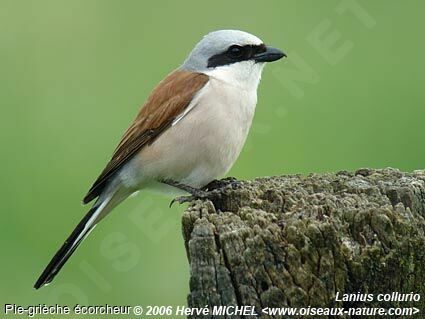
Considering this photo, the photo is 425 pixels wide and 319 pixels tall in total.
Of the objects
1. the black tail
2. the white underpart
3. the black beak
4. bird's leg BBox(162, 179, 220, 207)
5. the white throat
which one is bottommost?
the black tail

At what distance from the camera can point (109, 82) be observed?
8758mm

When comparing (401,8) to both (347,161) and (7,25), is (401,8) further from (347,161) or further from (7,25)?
(7,25)

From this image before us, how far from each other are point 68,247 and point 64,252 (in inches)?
1.6

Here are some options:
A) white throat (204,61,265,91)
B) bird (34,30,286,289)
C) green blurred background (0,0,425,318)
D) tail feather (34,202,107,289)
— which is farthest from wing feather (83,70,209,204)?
green blurred background (0,0,425,318)

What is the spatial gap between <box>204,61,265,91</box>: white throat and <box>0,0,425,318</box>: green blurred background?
1512mm

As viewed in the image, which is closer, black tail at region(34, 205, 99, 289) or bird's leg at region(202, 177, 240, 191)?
bird's leg at region(202, 177, 240, 191)

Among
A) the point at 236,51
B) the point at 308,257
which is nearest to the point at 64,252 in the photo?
the point at 236,51

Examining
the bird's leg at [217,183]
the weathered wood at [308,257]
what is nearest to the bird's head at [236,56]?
the bird's leg at [217,183]

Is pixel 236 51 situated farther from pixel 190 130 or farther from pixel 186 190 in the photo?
pixel 186 190

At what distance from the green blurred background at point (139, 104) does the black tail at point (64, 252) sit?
28.6 inches

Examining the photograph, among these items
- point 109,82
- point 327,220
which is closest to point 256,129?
point 109,82

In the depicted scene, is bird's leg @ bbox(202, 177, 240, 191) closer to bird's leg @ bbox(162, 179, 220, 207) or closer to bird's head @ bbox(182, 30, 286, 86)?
bird's leg @ bbox(162, 179, 220, 207)

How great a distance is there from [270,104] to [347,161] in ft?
3.69

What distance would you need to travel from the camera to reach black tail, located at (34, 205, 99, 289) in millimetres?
5535
